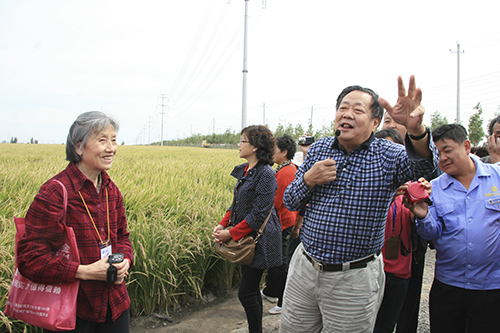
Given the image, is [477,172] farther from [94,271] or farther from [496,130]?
[94,271]

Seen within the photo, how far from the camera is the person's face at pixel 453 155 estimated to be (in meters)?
2.03

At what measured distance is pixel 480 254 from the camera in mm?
1865

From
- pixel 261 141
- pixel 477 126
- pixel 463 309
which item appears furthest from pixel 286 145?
pixel 477 126

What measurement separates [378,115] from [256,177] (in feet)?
3.65

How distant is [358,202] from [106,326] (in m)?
1.47

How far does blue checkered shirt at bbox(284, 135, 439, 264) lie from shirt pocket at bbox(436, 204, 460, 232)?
63 cm

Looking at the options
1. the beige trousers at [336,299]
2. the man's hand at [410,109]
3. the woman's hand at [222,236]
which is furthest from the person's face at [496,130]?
the woman's hand at [222,236]

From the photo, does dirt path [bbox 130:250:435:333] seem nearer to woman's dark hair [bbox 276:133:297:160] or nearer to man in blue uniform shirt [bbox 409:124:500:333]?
man in blue uniform shirt [bbox 409:124:500:333]

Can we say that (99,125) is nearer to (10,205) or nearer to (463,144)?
(463,144)

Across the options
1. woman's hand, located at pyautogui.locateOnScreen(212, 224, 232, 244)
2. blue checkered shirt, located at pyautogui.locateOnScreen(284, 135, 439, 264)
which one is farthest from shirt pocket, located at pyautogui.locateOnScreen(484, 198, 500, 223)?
woman's hand, located at pyautogui.locateOnScreen(212, 224, 232, 244)

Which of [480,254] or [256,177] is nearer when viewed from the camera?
[480,254]

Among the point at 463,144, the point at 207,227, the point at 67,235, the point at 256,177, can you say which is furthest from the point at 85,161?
the point at 463,144

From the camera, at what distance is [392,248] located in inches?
88.1

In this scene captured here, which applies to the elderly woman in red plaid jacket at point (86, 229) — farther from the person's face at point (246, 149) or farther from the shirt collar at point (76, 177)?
the person's face at point (246, 149)
